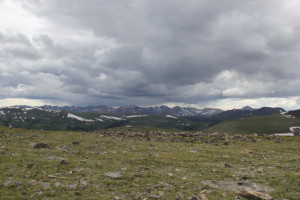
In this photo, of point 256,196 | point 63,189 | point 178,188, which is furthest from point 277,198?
point 63,189

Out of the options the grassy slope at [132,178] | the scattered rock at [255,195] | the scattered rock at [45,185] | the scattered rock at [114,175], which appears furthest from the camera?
the scattered rock at [114,175]

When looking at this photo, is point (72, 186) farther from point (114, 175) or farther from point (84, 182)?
point (114, 175)

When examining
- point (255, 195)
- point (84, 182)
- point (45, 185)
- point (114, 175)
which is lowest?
point (114, 175)

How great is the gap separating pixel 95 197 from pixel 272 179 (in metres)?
12.2

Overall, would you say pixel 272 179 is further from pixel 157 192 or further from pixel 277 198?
pixel 157 192

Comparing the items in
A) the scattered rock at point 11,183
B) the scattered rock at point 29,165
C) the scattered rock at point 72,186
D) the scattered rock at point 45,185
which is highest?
the scattered rock at point 11,183

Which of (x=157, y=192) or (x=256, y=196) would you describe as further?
(x=157, y=192)

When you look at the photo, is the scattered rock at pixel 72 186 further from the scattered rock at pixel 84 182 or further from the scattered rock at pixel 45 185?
the scattered rock at pixel 45 185

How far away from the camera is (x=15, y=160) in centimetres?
1977

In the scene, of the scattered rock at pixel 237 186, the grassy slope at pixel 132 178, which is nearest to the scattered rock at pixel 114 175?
the grassy slope at pixel 132 178

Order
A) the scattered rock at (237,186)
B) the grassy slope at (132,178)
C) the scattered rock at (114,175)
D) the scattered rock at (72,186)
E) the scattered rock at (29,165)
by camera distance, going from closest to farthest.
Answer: the grassy slope at (132,178), the scattered rock at (72,186), the scattered rock at (237,186), the scattered rock at (114,175), the scattered rock at (29,165)

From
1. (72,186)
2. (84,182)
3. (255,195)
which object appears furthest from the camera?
(84,182)

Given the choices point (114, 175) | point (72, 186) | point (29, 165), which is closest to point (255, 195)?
point (114, 175)

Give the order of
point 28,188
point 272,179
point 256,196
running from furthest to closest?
point 272,179 < point 28,188 < point 256,196
